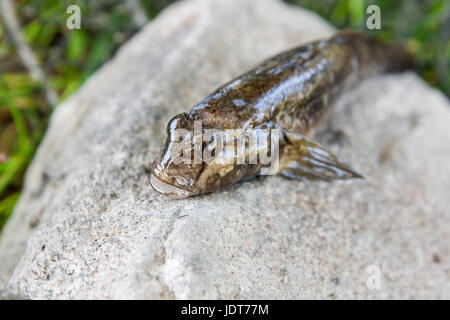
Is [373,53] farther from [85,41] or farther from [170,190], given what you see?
[85,41]

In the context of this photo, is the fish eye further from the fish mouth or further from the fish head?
the fish mouth

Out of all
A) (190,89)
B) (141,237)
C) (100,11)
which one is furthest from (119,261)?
(100,11)

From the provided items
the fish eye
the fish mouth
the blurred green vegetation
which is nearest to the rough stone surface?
the fish mouth

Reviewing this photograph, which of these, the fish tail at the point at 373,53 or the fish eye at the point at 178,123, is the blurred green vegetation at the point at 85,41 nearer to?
the fish tail at the point at 373,53
